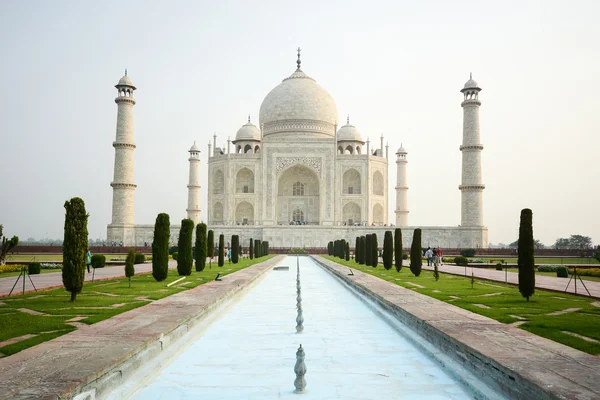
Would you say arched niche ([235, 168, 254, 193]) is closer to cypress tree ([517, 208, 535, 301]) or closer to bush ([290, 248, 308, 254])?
bush ([290, 248, 308, 254])

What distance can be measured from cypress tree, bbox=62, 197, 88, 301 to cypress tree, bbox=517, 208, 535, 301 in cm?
590

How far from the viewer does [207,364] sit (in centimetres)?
395

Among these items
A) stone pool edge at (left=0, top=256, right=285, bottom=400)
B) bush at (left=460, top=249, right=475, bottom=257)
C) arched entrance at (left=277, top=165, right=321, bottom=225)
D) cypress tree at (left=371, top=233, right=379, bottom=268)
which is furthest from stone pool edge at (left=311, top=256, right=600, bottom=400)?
arched entrance at (left=277, top=165, right=321, bottom=225)

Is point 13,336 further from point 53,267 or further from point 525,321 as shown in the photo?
point 53,267

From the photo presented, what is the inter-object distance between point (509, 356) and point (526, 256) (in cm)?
425

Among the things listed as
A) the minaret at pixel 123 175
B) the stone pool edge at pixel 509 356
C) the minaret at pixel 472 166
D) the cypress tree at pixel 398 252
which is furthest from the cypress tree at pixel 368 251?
the minaret at pixel 123 175

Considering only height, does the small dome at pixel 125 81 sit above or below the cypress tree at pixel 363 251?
above

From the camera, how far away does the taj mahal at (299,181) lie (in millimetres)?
28562

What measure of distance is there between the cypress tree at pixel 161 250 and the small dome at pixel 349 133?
29097 mm

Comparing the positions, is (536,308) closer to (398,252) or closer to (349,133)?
(398,252)

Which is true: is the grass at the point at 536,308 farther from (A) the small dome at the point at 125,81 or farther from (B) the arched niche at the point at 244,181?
(B) the arched niche at the point at 244,181

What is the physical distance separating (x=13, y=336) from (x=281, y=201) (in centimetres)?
3142

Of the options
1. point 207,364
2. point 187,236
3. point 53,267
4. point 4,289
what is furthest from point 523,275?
point 53,267

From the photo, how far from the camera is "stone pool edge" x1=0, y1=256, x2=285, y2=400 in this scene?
2746 mm
